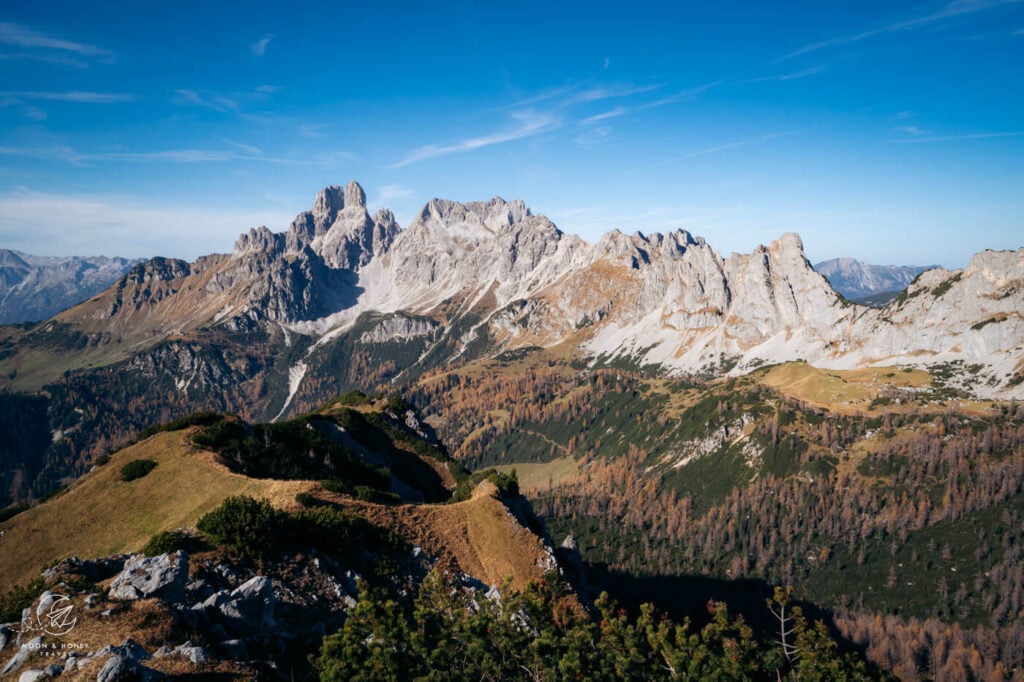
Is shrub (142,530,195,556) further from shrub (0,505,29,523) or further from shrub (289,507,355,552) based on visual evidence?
shrub (0,505,29,523)

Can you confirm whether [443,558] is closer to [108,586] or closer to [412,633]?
[412,633]

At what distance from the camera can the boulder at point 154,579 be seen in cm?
3628

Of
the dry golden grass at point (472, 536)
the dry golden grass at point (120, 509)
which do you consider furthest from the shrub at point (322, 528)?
the dry golden grass at point (472, 536)

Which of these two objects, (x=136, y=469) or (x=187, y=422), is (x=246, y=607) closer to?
(x=136, y=469)

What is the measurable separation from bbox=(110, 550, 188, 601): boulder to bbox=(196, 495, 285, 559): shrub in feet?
22.8

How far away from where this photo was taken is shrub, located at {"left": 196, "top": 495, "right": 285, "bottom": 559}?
46.7m

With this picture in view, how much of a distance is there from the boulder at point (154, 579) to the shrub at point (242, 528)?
6959 mm

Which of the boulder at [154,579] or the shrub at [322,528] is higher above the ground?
the boulder at [154,579]

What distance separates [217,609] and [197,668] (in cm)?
836

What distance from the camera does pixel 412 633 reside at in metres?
35.2

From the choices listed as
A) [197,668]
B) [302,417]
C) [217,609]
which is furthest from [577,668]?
[302,417]

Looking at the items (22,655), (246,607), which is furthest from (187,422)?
(22,655)

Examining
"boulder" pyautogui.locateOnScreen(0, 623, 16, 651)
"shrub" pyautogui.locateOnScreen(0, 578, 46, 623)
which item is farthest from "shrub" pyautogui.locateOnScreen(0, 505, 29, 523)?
"boulder" pyautogui.locateOnScreen(0, 623, 16, 651)

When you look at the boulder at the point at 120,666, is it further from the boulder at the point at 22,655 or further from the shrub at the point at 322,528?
the shrub at the point at 322,528
